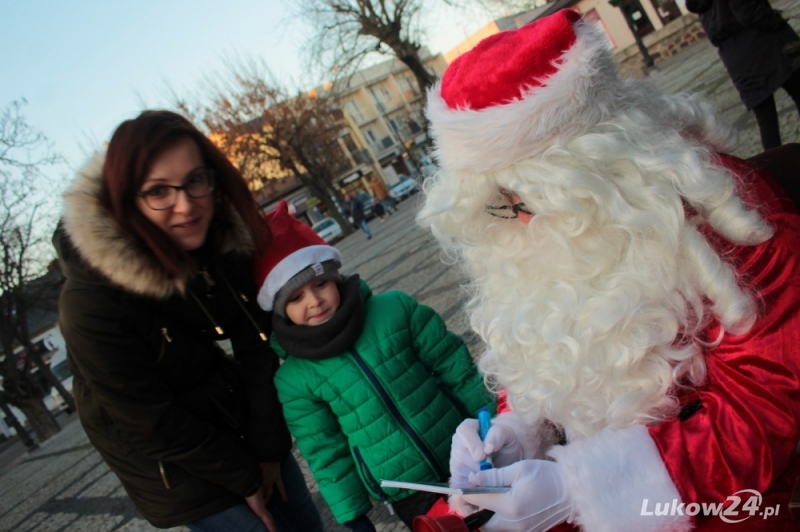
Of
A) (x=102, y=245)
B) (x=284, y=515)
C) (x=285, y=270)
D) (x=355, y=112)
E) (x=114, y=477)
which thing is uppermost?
(x=355, y=112)

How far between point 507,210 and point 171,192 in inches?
43.4

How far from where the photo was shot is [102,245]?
5.58ft

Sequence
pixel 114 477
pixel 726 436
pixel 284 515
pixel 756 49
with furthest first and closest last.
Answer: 1. pixel 114 477
2. pixel 756 49
3. pixel 284 515
4. pixel 726 436

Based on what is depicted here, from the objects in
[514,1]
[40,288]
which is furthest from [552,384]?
[514,1]

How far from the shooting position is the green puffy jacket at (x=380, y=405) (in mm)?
1874

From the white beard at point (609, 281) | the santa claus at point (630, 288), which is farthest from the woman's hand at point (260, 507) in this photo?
the white beard at point (609, 281)

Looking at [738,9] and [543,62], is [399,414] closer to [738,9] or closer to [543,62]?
[543,62]

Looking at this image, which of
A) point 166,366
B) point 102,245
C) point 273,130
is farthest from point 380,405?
point 273,130

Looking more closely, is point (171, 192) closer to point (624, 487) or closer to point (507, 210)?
point (507, 210)

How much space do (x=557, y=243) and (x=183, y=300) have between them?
4.20ft

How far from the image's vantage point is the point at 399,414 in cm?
189

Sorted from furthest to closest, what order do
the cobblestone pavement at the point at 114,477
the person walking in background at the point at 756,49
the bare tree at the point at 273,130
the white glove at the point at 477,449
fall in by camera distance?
the bare tree at the point at 273,130, the cobblestone pavement at the point at 114,477, the person walking in background at the point at 756,49, the white glove at the point at 477,449

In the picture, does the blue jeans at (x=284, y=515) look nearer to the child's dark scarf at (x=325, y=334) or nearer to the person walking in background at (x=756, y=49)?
the child's dark scarf at (x=325, y=334)

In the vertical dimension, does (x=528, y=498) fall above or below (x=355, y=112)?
below
